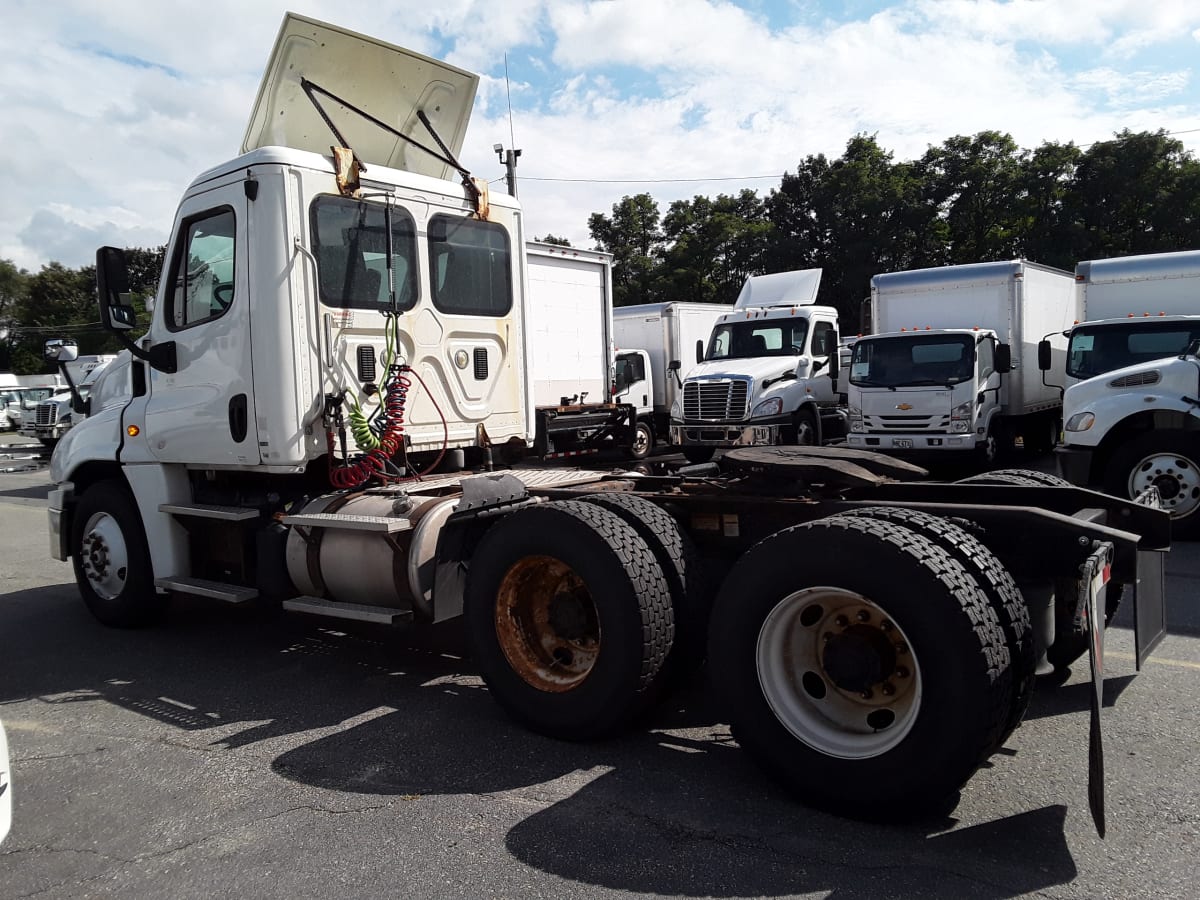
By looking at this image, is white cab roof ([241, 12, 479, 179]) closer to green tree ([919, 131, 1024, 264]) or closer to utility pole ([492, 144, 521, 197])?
utility pole ([492, 144, 521, 197])

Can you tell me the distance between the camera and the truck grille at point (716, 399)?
1565 centimetres

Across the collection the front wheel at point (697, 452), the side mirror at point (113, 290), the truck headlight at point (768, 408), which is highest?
the side mirror at point (113, 290)

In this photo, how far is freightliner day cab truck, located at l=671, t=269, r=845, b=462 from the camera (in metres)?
15.6

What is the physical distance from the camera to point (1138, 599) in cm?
350

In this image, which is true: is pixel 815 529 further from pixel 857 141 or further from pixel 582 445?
pixel 857 141

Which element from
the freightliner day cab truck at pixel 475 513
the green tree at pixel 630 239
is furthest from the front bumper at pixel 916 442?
the green tree at pixel 630 239

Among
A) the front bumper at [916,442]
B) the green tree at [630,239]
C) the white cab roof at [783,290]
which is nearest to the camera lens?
the front bumper at [916,442]

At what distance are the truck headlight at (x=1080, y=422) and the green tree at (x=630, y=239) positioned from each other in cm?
3404

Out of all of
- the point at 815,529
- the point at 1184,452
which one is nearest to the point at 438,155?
the point at 815,529

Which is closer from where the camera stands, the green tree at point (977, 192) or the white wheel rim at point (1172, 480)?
the white wheel rim at point (1172, 480)

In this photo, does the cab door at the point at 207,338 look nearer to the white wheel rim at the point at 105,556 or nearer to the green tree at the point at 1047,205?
the white wheel rim at the point at 105,556

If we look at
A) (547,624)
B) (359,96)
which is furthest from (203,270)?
(547,624)

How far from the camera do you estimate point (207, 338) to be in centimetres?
573

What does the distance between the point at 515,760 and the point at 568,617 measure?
68 cm
